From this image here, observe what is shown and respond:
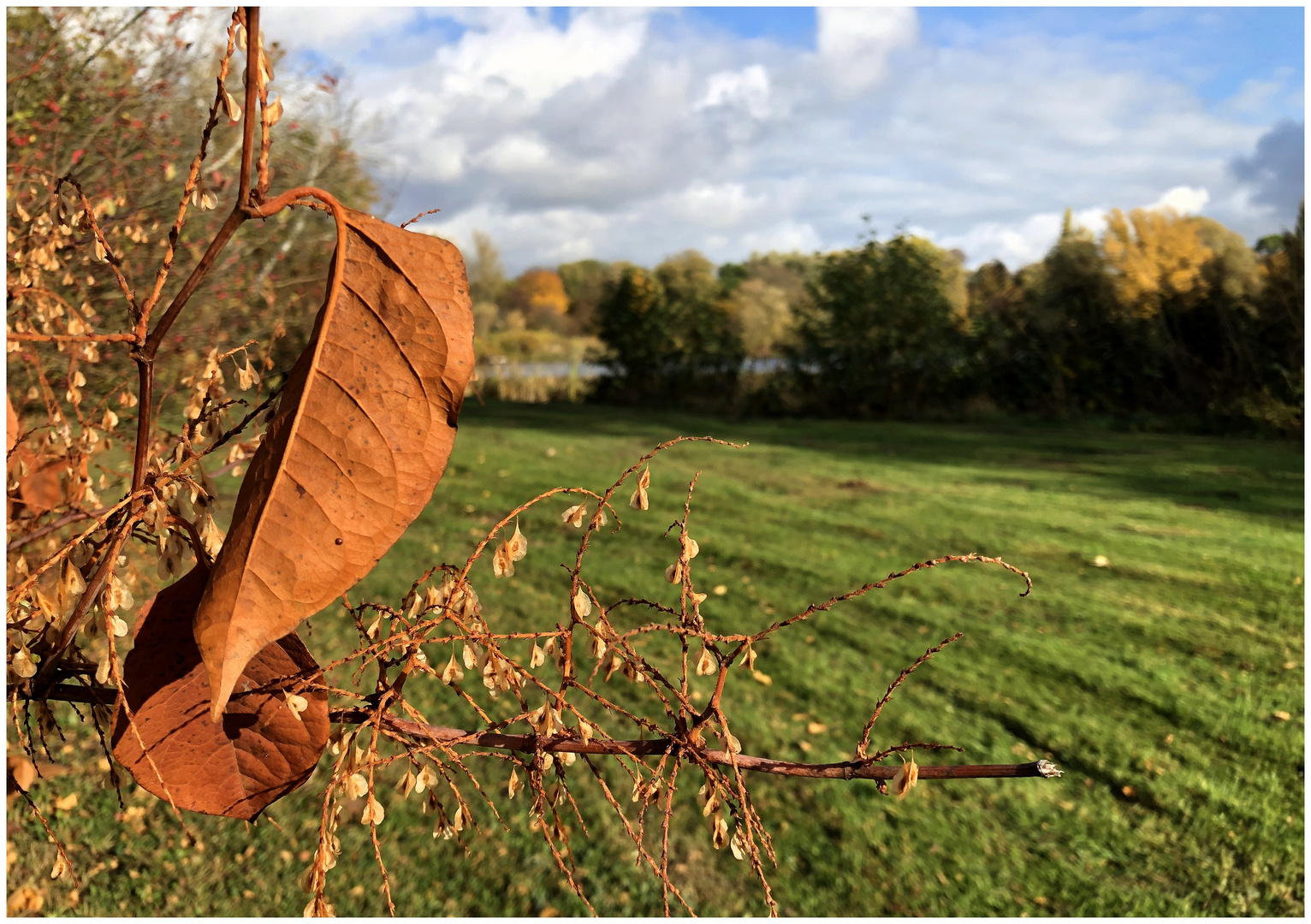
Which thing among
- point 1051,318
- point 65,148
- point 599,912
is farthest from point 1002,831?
point 1051,318

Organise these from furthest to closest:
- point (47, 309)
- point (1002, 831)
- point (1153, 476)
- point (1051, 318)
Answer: point (1051, 318) → point (1153, 476) → point (1002, 831) → point (47, 309)

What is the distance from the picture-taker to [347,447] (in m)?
0.48

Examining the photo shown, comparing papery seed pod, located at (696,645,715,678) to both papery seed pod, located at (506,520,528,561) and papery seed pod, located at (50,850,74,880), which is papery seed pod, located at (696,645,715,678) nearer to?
papery seed pod, located at (506,520,528,561)

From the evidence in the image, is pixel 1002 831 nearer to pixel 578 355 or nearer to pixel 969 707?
pixel 969 707

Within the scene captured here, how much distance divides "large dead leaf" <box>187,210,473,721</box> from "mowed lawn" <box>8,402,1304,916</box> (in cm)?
281

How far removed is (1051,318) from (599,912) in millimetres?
13991

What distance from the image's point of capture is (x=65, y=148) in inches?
200

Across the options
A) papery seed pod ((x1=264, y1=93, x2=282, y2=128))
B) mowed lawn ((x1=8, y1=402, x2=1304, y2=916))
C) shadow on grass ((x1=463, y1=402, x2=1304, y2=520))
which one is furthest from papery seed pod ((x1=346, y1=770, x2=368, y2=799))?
shadow on grass ((x1=463, y1=402, x2=1304, y2=520))

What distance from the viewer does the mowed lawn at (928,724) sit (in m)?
3.00

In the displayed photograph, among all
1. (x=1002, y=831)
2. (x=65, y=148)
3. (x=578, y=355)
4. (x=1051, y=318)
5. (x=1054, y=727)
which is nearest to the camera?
(x=1002, y=831)

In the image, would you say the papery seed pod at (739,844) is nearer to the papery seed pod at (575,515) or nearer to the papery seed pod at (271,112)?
the papery seed pod at (575,515)

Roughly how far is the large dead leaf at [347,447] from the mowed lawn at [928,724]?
2.81 meters

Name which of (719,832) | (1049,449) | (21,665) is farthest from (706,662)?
(1049,449)

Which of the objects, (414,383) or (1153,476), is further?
(1153,476)
